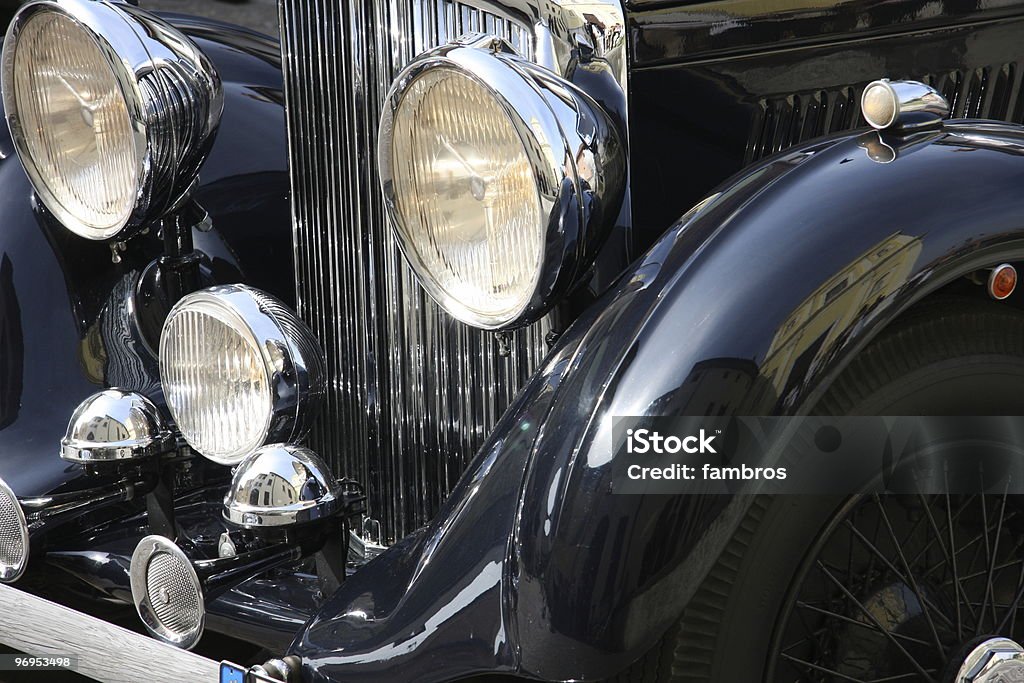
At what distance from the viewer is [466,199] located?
4.54 feet

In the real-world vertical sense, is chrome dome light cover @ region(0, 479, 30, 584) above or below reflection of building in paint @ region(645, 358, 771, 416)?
below

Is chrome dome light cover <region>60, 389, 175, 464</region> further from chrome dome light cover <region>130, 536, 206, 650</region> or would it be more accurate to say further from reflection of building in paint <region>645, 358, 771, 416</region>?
reflection of building in paint <region>645, 358, 771, 416</region>

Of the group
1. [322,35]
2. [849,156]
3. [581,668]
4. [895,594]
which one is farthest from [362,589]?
[322,35]

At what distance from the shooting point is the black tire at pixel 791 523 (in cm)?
123

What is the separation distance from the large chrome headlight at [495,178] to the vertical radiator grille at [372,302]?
22 centimetres

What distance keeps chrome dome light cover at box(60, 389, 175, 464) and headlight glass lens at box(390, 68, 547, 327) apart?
0.53 metres

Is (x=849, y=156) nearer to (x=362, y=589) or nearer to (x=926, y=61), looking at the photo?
(x=926, y=61)

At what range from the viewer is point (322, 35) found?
5.97 feet

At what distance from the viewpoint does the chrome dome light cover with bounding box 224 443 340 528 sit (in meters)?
1.45

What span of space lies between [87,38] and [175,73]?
0.42 ft

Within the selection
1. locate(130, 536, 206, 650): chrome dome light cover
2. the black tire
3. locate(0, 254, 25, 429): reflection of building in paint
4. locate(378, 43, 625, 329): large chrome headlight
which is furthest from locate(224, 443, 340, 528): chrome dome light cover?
locate(0, 254, 25, 429): reflection of building in paint

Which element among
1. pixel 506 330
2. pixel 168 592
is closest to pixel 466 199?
pixel 506 330

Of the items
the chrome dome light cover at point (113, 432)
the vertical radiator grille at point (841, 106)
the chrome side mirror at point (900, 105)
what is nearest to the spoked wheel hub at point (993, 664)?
the chrome side mirror at point (900, 105)

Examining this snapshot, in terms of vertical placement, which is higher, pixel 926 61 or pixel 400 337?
pixel 926 61
